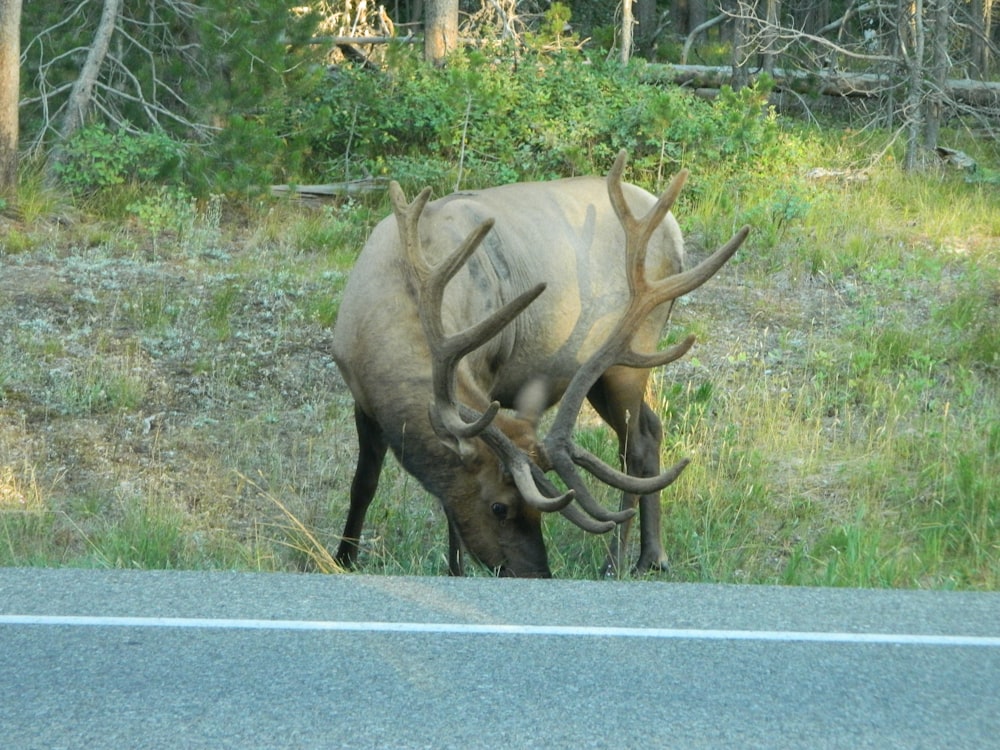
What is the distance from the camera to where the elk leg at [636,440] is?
8.55 metres

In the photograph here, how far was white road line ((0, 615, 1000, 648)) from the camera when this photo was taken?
17.6ft

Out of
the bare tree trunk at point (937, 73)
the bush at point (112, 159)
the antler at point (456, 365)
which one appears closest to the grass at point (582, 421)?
the bush at point (112, 159)

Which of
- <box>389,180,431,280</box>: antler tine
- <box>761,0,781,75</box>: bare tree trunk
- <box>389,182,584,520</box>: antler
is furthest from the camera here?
<box>761,0,781,75</box>: bare tree trunk

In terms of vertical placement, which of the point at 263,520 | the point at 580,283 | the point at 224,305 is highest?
the point at 580,283

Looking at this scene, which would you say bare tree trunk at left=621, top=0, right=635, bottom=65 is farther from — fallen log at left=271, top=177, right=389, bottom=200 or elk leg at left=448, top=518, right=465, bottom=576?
elk leg at left=448, top=518, right=465, bottom=576

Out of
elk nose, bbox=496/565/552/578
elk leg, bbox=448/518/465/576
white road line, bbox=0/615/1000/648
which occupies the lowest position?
elk leg, bbox=448/518/465/576

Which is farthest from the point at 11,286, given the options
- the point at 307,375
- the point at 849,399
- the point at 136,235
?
the point at 849,399

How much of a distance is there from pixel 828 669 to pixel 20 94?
12402mm

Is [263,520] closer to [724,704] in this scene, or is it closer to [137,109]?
[724,704]

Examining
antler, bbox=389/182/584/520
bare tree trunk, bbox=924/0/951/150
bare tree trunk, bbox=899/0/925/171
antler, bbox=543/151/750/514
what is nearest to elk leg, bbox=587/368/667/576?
antler, bbox=543/151/750/514

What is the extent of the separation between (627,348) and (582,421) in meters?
3.12

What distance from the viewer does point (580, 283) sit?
8492mm

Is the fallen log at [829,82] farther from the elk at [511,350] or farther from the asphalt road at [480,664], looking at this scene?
the asphalt road at [480,664]

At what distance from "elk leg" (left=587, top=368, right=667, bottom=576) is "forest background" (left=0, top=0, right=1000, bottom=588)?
262mm
